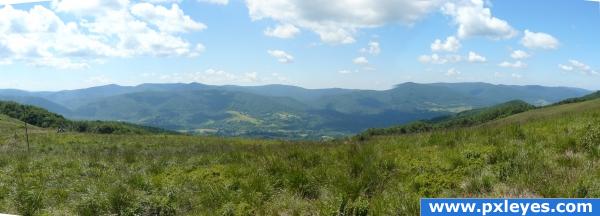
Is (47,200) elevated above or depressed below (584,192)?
below

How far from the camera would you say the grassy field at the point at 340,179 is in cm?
609

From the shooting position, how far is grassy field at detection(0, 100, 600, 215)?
6.09 metres

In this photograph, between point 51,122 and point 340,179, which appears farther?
point 51,122

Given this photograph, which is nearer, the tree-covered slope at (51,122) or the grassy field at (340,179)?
the grassy field at (340,179)

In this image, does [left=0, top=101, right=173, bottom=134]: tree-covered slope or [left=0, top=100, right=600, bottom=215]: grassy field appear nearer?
[left=0, top=100, right=600, bottom=215]: grassy field

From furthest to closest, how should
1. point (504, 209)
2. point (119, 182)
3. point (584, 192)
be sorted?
point (119, 182), point (584, 192), point (504, 209)

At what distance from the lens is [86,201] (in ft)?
23.0

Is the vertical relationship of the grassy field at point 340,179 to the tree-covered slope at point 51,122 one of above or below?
above

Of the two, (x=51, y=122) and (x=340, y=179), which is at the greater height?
(x=340, y=179)

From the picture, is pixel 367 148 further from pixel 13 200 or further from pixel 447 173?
pixel 13 200

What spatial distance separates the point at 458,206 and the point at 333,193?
10.2ft

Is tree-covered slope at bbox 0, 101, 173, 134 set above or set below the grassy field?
below

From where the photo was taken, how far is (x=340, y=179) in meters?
7.28

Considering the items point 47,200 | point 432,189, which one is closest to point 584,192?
point 432,189
